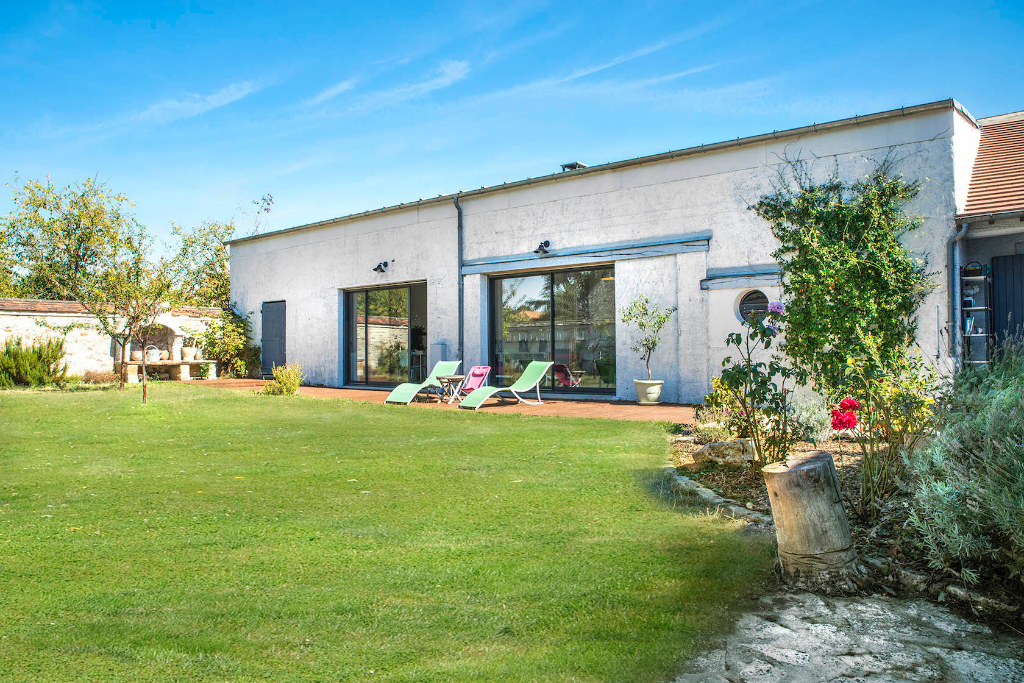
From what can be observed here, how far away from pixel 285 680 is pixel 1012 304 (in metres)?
10.7

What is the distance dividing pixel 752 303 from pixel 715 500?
7044 mm

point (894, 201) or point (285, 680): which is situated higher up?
point (894, 201)

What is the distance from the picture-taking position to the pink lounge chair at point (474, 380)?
44.0 ft

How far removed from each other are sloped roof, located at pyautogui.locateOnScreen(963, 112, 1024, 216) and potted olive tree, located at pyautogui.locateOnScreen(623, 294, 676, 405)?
4.75m

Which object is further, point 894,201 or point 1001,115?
point 1001,115

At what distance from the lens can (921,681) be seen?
2402mm

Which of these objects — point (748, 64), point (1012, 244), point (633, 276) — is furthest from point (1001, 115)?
point (633, 276)

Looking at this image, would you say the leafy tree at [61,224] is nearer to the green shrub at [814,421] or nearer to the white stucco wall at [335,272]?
the white stucco wall at [335,272]

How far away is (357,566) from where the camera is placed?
3562 mm

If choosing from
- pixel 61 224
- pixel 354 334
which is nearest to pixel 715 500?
pixel 354 334

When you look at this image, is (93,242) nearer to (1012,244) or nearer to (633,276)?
(633,276)

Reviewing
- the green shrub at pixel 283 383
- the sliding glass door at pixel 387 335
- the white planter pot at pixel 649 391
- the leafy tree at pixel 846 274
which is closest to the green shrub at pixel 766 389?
the leafy tree at pixel 846 274

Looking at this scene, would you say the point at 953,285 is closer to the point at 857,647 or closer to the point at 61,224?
the point at 857,647

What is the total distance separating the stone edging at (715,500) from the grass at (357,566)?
23 cm
